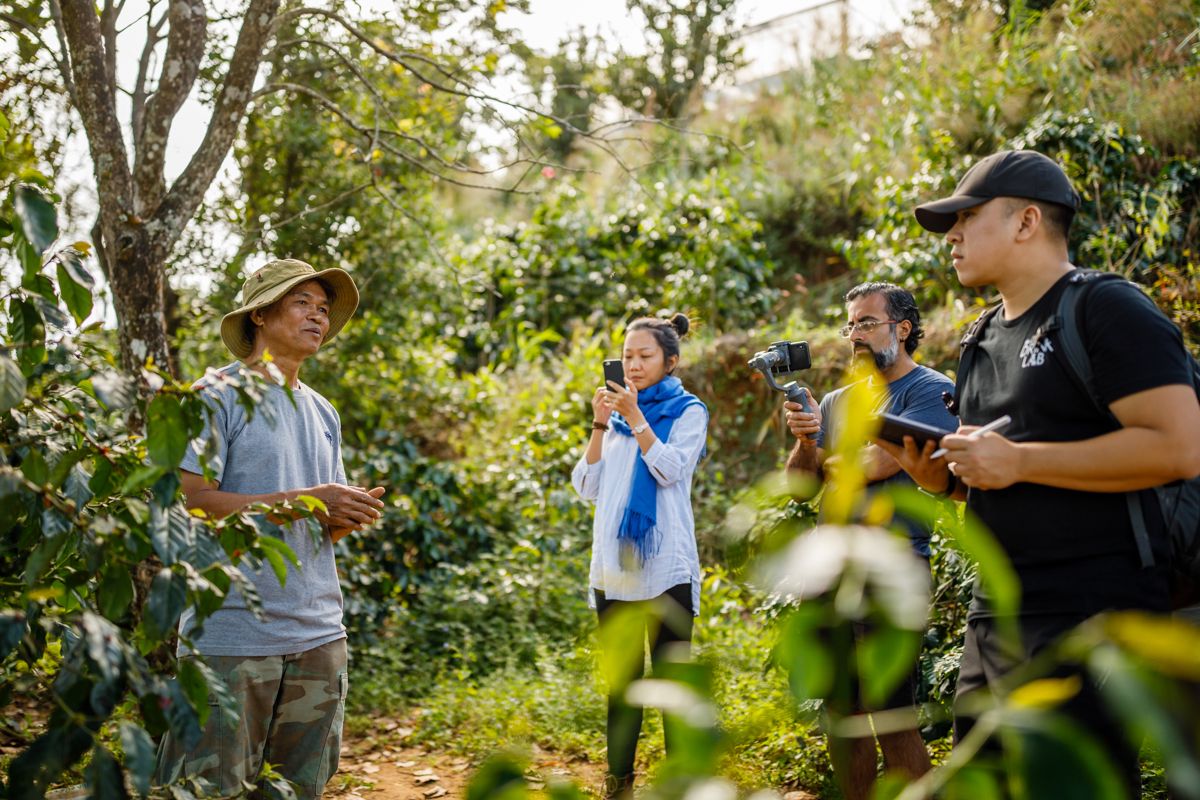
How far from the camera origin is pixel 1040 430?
2102 millimetres

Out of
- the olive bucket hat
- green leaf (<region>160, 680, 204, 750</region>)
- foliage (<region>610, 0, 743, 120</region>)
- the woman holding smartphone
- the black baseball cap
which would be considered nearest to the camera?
green leaf (<region>160, 680, 204, 750</region>)

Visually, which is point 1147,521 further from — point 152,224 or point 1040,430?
point 152,224

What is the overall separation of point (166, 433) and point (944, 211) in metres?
1.66

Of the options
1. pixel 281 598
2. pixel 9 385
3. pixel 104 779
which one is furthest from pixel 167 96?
pixel 104 779

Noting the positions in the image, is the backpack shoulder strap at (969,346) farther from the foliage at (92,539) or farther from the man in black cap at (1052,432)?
the foliage at (92,539)

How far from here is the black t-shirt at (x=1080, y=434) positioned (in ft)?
6.38

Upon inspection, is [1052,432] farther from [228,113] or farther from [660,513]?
[228,113]

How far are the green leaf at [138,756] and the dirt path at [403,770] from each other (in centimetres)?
314

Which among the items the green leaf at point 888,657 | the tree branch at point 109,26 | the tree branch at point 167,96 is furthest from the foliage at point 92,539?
the tree branch at point 109,26

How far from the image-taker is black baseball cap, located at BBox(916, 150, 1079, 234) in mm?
2176

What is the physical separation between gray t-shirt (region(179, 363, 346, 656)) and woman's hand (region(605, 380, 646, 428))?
136 cm

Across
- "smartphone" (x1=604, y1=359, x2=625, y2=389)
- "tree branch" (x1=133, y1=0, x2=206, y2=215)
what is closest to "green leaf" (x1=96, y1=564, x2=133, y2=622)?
"smartphone" (x1=604, y1=359, x2=625, y2=389)

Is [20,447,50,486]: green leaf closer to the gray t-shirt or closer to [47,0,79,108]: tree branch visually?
the gray t-shirt

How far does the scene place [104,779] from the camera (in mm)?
1294
